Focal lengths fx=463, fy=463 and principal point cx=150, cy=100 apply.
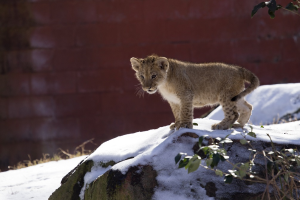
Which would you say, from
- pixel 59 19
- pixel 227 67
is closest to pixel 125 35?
pixel 59 19

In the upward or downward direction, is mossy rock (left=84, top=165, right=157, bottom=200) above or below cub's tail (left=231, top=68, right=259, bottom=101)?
below

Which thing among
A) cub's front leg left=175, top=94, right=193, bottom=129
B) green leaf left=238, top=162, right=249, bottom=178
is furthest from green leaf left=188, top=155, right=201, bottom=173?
cub's front leg left=175, top=94, right=193, bottom=129

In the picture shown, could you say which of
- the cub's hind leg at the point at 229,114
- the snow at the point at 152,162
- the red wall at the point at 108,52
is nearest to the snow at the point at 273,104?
the red wall at the point at 108,52

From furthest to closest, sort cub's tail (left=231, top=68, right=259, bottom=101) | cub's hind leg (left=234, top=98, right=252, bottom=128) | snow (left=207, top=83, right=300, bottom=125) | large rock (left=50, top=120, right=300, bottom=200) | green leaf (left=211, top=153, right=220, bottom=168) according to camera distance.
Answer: snow (left=207, top=83, right=300, bottom=125) < cub's hind leg (left=234, top=98, right=252, bottom=128) < cub's tail (left=231, top=68, right=259, bottom=101) < large rock (left=50, top=120, right=300, bottom=200) < green leaf (left=211, top=153, right=220, bottom=168)

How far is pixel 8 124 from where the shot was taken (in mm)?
9461

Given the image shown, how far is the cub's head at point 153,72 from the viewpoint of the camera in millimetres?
4957

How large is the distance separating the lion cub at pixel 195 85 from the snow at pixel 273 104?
9.00 feet

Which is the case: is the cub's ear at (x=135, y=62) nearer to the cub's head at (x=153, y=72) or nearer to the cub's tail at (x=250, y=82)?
the cub's head at (x=153, y=72)

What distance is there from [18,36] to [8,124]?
1.80 m

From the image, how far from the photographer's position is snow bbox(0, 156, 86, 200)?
5.70 m

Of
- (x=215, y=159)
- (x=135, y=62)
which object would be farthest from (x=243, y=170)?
(x=135, y=62)

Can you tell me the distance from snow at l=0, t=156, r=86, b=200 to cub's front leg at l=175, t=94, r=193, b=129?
1.92 meters

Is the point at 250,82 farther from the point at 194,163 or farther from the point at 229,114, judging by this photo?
the point at 194,163

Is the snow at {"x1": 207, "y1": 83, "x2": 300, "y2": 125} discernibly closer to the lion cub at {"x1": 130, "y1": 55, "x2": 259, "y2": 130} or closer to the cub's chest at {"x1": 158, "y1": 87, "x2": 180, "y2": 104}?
the lion cub at {"x1": 130, "y1": 55, "x2": 259, "y2": 130}
